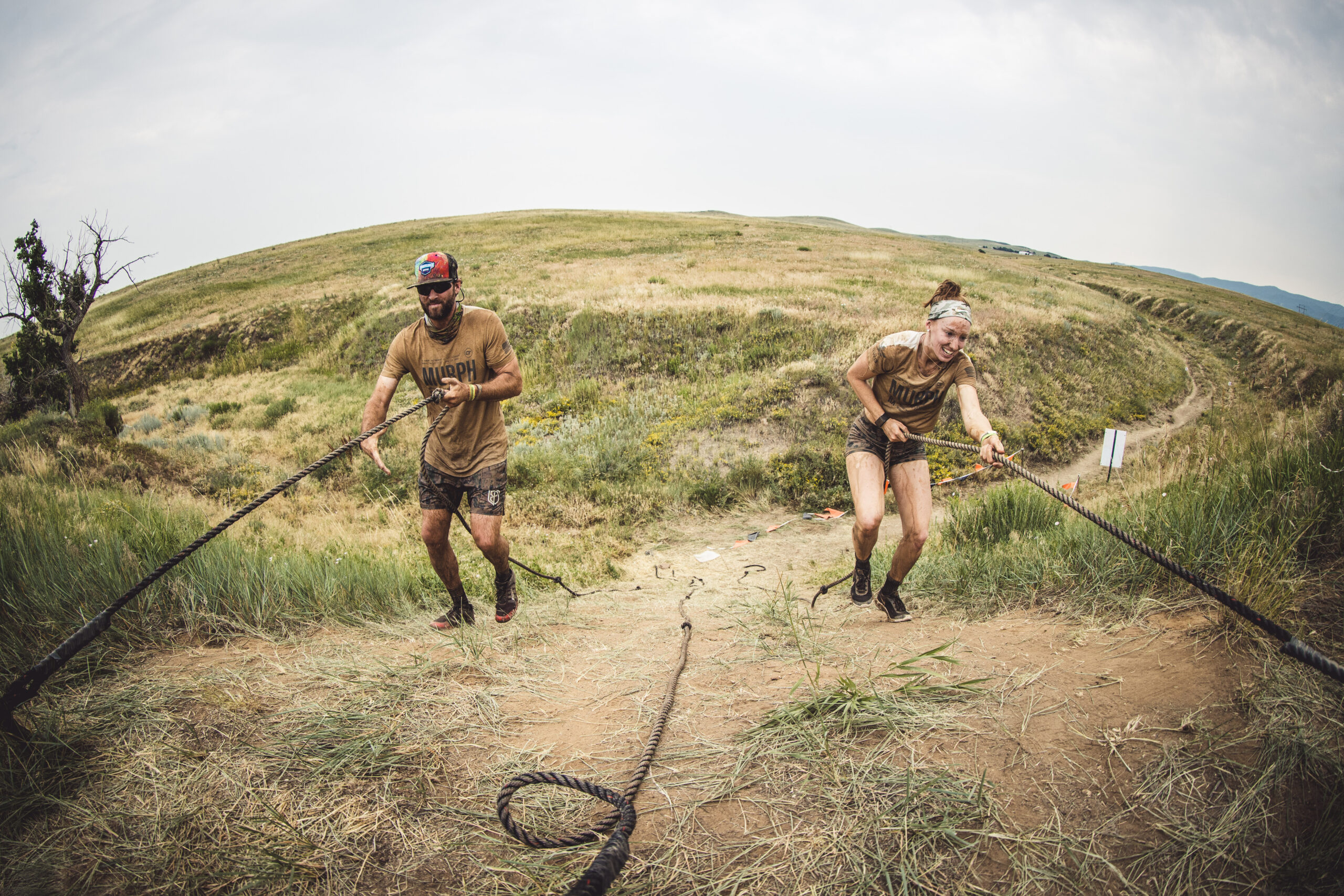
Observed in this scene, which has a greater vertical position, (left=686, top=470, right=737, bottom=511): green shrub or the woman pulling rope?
the woman pulling rope

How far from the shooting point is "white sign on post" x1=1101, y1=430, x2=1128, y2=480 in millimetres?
9391

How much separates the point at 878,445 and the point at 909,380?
546mm

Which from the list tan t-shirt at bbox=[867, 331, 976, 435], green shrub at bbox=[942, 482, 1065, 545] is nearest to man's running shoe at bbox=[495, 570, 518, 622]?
tan t-shirt at bbox=[867, 331, 976, 435]

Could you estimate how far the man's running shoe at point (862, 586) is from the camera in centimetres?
493

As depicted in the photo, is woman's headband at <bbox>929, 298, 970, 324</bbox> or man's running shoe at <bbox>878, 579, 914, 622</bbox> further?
man's running shoe at <bbox>878, 579, 914, 622</bbox>

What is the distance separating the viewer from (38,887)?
2121mm

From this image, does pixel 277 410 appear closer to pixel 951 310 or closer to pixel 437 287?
pixel 437 287

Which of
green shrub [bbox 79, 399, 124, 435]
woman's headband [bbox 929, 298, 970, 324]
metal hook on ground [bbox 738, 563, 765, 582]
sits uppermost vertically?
woman's headband [bbox 929, 298, 970, 324]

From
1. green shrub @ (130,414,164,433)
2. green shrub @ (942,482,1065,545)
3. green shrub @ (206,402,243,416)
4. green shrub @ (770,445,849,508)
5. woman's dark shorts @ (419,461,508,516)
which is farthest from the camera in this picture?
green shrub @ (206,402,243,416)

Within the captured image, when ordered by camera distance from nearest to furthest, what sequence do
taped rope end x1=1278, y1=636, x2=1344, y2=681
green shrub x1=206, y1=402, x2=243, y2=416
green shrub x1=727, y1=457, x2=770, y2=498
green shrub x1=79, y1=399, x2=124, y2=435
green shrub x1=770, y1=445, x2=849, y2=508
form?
taped rope end x1=1278, y1=636, x2=1344, y2=681 < green shrub x1=770, y1=445, x2=849, y2=508 < green shrub x1=727, y1=457, x2=770, y2=498 < green shrub x1=79, y1=399, x2=124, y2=435 < green shrub x1=206, y1=402, x2=243, y2=416

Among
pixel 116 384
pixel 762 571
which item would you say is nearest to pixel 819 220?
pixel 116 384

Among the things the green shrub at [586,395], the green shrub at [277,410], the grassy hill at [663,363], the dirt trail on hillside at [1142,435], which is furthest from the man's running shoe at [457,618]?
the green shrub at [277,410]

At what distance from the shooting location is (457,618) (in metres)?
4.69

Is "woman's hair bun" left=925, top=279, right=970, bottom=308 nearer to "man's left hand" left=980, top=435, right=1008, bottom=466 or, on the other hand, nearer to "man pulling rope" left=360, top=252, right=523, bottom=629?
"man's left hand" left=980, top=435, right=1008, bottom=466
